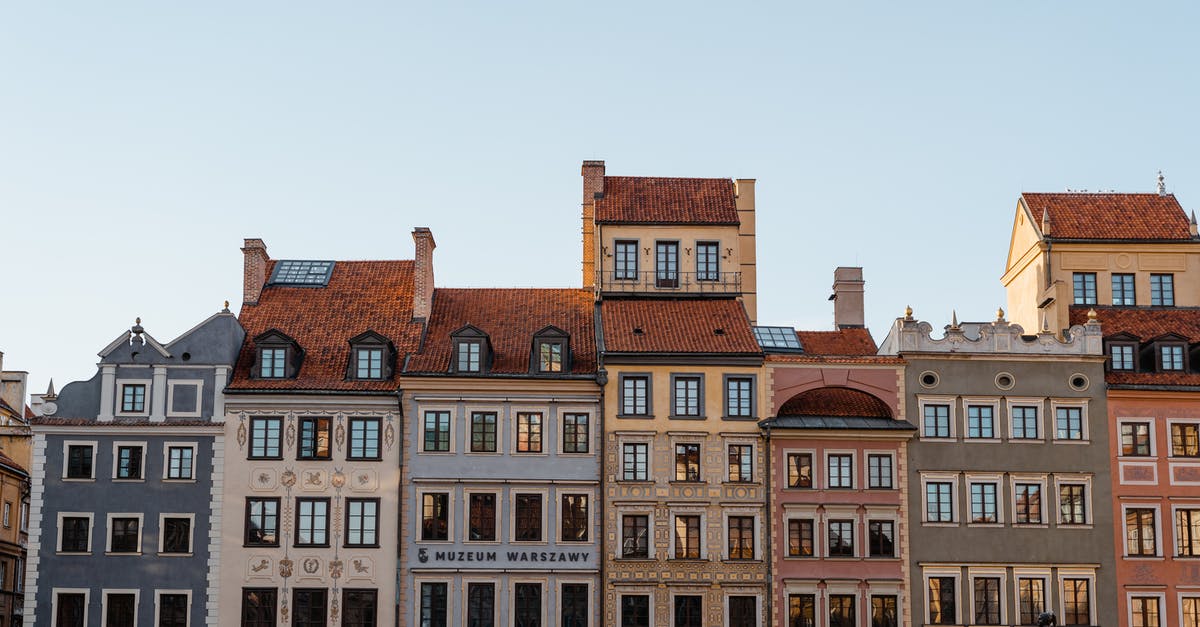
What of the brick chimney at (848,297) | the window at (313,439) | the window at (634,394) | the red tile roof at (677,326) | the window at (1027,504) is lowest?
the window at (1027,504)

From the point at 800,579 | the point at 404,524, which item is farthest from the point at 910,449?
the point at 404,524

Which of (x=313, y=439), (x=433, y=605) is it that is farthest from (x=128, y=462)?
(x=433, y=605)

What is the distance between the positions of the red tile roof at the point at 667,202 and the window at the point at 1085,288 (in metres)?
13.4

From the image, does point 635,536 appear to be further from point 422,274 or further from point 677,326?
point 422,274

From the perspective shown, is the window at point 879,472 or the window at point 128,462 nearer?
the window at point 128,462

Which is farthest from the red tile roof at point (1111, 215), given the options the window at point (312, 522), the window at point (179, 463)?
the window at point (179, 463)

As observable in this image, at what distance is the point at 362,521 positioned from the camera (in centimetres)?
5238

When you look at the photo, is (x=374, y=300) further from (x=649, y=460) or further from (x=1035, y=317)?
(x=1035, y=317)

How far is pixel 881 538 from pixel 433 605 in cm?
1541

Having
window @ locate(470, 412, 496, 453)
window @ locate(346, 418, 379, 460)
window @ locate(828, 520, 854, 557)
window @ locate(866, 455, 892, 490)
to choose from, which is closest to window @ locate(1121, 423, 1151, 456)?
window @ locate(866, 455, 892, 490)

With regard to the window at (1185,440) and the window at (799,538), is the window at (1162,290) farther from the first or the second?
the window at (799,538)

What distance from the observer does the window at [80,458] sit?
52594 millimetres

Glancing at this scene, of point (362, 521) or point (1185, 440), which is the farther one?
point (1185, 440)

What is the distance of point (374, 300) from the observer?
58.0 metres
